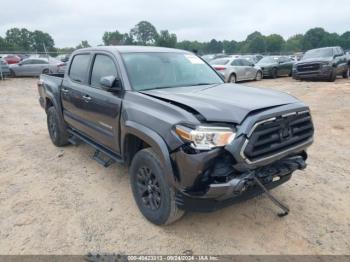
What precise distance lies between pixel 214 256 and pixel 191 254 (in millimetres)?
216

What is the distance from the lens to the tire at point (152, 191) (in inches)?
121

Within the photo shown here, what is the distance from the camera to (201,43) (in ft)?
305

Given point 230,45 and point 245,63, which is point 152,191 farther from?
point 230,45

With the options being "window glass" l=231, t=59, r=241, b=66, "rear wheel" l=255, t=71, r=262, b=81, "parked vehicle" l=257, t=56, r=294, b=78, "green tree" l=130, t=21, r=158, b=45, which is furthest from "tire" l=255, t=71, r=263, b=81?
"green tree" l=130, t=21, r=158, b=45

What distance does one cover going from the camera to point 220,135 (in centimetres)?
272

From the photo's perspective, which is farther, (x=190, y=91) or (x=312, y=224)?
(x=190, y=91)

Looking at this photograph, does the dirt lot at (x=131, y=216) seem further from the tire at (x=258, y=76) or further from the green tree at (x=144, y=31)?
the green tree at (x=144, y=31)

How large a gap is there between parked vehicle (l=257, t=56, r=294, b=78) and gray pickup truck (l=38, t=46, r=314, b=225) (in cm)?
1555

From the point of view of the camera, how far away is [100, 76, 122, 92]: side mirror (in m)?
3.64

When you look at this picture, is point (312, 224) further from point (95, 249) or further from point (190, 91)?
point (95, 249)

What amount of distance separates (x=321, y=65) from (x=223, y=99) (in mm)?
13391

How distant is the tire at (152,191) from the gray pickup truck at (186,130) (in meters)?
0.01

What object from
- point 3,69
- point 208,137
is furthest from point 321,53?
point 3,69

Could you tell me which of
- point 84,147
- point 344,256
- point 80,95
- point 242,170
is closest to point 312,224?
point 344,256
